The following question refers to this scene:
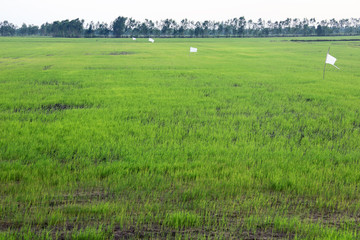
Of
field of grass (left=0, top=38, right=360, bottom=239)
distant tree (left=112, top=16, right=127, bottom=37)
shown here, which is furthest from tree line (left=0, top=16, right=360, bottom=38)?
field of grass (left=0, top=38, right=360, bottom=239)

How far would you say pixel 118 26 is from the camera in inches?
5822

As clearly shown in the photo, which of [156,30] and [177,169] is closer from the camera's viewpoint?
[177,169]

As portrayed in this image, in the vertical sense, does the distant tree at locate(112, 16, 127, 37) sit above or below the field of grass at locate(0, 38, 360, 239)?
above

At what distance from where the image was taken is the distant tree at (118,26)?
Answer: 483 ft

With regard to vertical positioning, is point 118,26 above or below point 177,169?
above

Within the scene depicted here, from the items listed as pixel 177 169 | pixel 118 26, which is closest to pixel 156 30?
pixel 118 26

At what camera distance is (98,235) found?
3506 mm

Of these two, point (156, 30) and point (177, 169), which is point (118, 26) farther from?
point (177, 169)

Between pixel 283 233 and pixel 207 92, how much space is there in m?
10.4

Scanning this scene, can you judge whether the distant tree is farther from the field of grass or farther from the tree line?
the field of grass

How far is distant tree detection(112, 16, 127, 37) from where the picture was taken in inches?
5797

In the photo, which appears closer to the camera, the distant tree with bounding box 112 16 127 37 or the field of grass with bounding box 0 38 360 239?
the field of grass with bounding box 0 38 360 239

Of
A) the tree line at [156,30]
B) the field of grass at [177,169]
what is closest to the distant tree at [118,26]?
the tree line at [156,30]

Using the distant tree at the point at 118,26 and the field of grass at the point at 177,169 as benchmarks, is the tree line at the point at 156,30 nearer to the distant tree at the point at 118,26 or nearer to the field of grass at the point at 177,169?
the distant tree at the point at 118,26
